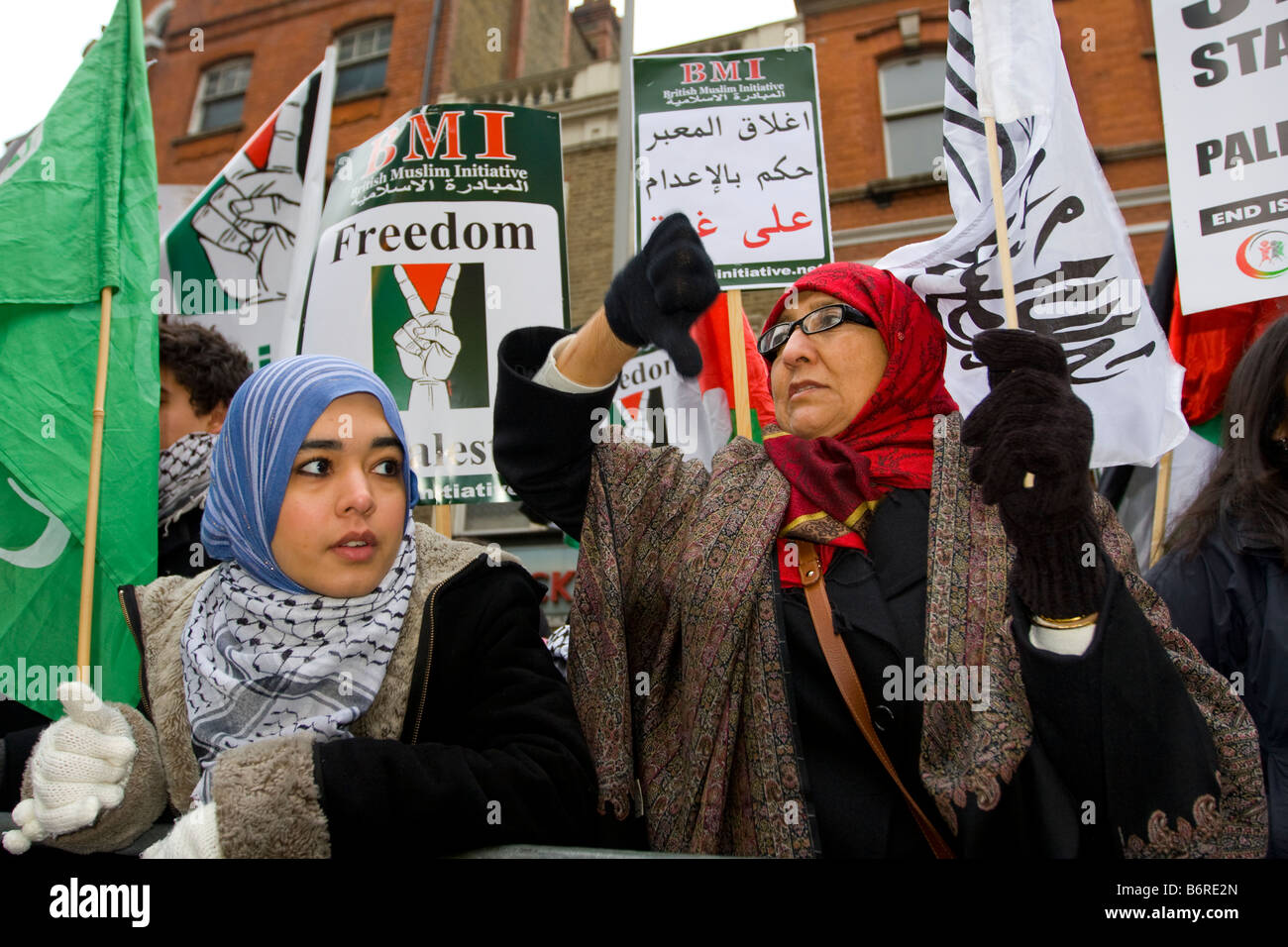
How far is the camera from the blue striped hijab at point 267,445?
159 cm

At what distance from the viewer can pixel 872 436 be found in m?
1.85

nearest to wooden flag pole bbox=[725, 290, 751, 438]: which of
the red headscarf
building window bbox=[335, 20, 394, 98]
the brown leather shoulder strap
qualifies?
the red headscarf

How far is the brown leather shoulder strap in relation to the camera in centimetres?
151

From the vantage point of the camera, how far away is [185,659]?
5.21ft

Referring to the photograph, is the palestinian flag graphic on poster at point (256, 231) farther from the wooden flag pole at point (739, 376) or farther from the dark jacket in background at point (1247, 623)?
the dark jacket in background at point (1247, 623)

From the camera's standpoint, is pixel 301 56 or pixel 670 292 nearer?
pixel 670 292

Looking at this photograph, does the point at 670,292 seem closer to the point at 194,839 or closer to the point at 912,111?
the point at 194,839

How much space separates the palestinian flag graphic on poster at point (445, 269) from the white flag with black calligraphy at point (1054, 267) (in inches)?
67.2

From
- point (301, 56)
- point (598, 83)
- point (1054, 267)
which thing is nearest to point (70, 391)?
point (1054, 267)

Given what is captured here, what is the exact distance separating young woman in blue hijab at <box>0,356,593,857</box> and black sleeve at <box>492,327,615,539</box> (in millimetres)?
192

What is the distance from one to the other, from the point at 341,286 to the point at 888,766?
295 cm

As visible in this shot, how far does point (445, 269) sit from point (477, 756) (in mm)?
2628

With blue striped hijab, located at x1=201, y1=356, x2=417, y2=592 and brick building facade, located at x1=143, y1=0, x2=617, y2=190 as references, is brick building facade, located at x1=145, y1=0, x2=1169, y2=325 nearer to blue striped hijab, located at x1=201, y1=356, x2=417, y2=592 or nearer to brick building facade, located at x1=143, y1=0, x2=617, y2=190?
brick building facade, located at x1=143, y1=0, x2=617, y2=190
